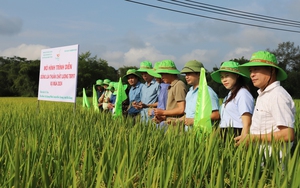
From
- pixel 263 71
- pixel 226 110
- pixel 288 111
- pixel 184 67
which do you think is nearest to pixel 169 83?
pixel 184 67

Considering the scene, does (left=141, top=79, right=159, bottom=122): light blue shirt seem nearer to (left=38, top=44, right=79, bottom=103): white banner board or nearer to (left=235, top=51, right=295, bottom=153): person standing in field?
(left=38, top=44, right=79, bottom=103): white banner board

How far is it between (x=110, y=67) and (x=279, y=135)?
Result: 55956 mm

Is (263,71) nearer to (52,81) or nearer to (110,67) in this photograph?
(52,81)

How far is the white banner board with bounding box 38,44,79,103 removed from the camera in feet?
14.8

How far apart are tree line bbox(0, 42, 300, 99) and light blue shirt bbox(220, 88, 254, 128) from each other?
125 ft

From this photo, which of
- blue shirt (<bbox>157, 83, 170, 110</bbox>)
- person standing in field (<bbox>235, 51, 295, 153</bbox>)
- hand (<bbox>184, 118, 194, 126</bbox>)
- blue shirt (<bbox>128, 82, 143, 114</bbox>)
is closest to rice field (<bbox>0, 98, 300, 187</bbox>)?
person standing in field (<bbox>235, 51, 295, 153</bbox>)

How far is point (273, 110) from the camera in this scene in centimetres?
186

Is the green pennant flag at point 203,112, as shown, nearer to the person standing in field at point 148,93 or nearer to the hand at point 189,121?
the hand at point 189,121

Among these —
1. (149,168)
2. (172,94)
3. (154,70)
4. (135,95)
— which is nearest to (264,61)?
(149,168)

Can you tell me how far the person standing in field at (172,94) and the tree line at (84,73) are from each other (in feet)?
122

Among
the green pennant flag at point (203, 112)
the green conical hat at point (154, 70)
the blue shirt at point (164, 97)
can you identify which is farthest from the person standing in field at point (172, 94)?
the green pennant flag at point (203, 112)

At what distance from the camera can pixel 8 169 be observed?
1.46 meters

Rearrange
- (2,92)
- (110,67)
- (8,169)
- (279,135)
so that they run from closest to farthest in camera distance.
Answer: (8,169) < (279,135) < (2,92) < (110,67)

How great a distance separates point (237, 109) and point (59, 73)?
3144mm
